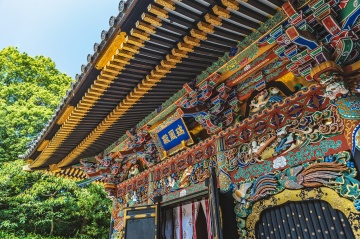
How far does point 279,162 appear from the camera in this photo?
2.93 metres

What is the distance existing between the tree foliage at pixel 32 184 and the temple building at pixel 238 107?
26.1 feet

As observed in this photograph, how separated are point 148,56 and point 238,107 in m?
1.65

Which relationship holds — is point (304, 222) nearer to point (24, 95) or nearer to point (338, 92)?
point (338, 92)

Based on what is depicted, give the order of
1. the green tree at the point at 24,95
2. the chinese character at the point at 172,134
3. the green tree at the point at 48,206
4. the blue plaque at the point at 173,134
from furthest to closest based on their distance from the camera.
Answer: the green tree at the point at 24,95
the green tree at the point at 48,206
the chinese character at the point at 172,134
the blue plaque at the point at 173,134

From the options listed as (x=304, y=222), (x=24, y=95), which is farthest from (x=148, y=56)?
(x=24, y=95)

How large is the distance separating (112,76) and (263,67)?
2202mm

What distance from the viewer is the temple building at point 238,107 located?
241 cm

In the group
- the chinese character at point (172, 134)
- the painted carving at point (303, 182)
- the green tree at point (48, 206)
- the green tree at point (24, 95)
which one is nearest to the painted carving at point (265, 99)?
the painted carving at point (303, 182)

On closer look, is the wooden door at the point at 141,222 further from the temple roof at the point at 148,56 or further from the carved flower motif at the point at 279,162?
the carved flower motif at the point at 279,162

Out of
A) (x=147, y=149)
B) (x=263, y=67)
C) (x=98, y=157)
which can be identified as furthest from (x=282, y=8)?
(x=98, y=157)

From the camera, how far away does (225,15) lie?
95.8 inches

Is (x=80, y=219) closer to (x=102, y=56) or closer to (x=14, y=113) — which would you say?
(x=14, y=113)

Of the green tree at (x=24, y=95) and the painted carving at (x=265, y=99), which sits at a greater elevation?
the green tree at (x=24, y=95)

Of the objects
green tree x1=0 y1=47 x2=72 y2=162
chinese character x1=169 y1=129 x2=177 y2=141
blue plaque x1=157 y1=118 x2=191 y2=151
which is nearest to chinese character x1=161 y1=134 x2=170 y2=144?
blue plaque x1=157 y1=118 x2=191 y2=151
